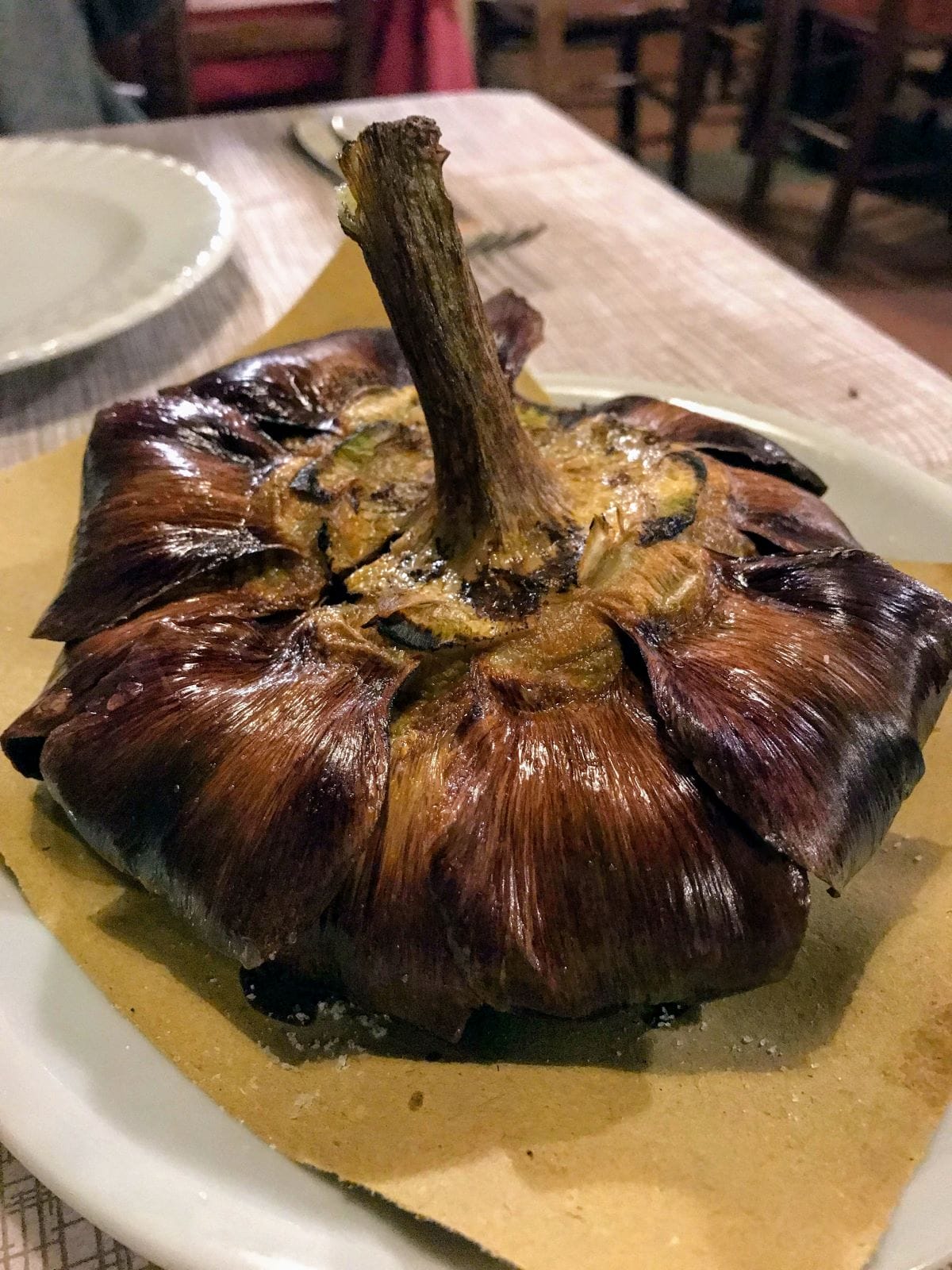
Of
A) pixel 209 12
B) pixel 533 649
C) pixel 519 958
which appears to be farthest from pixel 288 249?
pixel 209 12

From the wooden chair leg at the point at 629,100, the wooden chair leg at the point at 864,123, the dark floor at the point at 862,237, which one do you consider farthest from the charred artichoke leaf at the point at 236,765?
the wooden chair leg at the point at 629,100

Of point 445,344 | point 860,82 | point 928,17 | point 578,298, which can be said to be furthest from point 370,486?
point 860,82

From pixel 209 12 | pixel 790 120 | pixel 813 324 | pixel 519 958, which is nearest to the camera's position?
pixel 519 958

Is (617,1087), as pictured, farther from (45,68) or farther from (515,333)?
(45,68)

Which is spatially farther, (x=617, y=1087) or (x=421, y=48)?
(x=421, y=48)

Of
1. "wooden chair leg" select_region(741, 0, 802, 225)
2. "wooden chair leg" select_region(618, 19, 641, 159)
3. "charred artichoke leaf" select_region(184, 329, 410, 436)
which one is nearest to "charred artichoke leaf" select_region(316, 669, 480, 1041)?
"charred artichoke leaf" select_region(184, 329, 410, 436)

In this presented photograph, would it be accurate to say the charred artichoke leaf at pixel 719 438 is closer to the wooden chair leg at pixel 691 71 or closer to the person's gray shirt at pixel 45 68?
the person's gray shirt at pixel 45 68

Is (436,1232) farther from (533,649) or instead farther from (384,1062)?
(533,649)
